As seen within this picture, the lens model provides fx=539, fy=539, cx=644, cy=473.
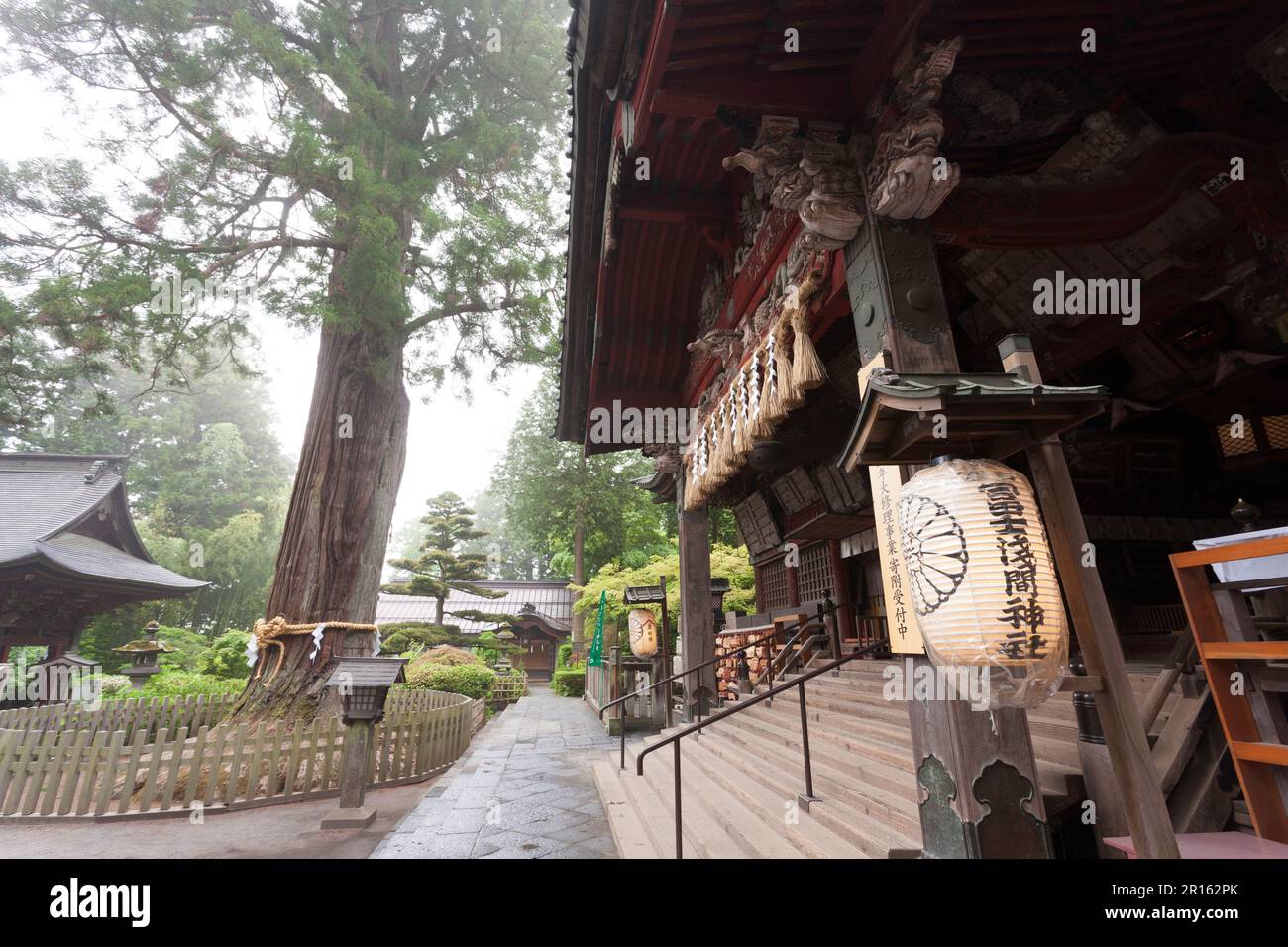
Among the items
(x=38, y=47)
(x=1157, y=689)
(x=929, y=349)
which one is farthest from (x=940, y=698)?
(x=38, y=47)

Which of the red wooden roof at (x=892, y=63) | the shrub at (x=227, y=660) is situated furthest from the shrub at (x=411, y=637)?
the red wooden roof at (x=892, y=63)

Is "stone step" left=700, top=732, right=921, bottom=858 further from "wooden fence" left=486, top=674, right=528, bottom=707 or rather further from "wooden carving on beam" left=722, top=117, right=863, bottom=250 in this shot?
"wooden fence" left=486, top=674, right=528, bottom=707

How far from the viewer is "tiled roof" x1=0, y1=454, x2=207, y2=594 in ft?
46.6

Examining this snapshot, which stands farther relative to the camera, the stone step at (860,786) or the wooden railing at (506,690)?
the wooden railing at (506,690)

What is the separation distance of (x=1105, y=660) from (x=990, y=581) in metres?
0.44

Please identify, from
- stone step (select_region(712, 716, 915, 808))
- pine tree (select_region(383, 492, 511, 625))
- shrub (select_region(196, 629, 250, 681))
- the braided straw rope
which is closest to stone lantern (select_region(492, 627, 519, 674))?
pine tree (select_region(383, 492, 511, 625))

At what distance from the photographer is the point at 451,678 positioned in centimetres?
1420

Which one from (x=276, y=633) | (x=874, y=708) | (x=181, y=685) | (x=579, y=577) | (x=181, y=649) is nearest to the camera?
(x=874, y=708)

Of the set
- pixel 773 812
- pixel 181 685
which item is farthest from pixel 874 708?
pixel 181 685

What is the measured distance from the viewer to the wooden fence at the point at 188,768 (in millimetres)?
5793

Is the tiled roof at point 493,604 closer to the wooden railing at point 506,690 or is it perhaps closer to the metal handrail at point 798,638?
the wooden railing at point 506,690

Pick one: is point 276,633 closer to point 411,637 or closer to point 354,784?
point 354,784

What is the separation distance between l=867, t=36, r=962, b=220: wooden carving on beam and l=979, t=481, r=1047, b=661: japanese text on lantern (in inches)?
72.6

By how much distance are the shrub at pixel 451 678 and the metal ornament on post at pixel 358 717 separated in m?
8.52
